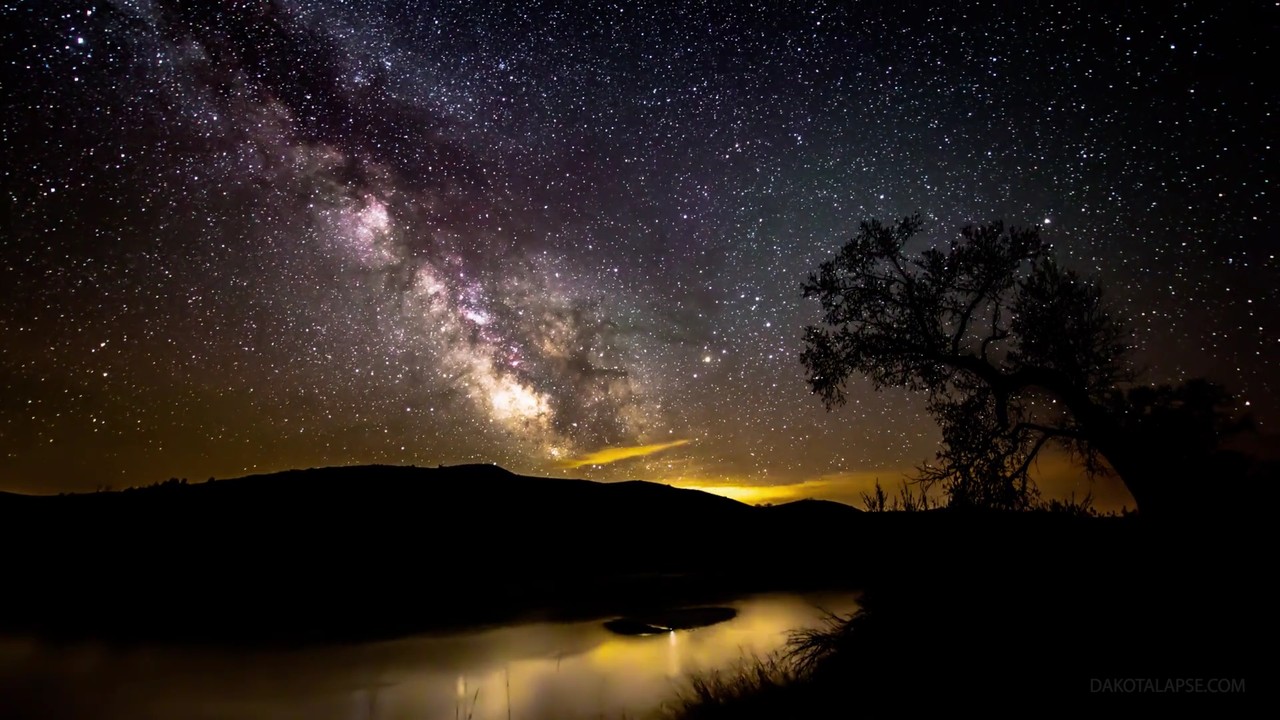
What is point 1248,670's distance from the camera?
4.46 meters

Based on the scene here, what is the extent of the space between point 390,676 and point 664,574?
2165 cm

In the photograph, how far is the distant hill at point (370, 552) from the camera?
2394cm

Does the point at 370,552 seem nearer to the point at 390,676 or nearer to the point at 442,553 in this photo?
the point at 442,553

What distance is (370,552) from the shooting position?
3572 cm

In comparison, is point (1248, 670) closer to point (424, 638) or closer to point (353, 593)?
point (424, 638)

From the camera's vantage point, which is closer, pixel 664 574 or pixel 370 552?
pixel 664 574

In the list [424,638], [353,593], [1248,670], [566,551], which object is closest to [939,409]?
[1248,670]

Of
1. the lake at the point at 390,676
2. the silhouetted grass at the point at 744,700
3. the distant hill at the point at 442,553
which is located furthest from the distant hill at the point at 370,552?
the silhouetted grass at the point at 744,700

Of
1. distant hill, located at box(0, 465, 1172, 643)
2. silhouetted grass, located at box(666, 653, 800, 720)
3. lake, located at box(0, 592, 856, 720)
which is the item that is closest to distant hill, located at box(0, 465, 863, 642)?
distant hill, located at box(0, 465, 1172, 643)

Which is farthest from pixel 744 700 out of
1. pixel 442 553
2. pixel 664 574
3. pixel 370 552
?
pixel 370 552

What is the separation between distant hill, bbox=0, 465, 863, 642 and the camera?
23938 mm

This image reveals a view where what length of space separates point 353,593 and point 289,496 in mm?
18762

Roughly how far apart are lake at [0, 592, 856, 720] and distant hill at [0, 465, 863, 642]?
9.92ft

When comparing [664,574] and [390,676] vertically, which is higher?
[390,676]
